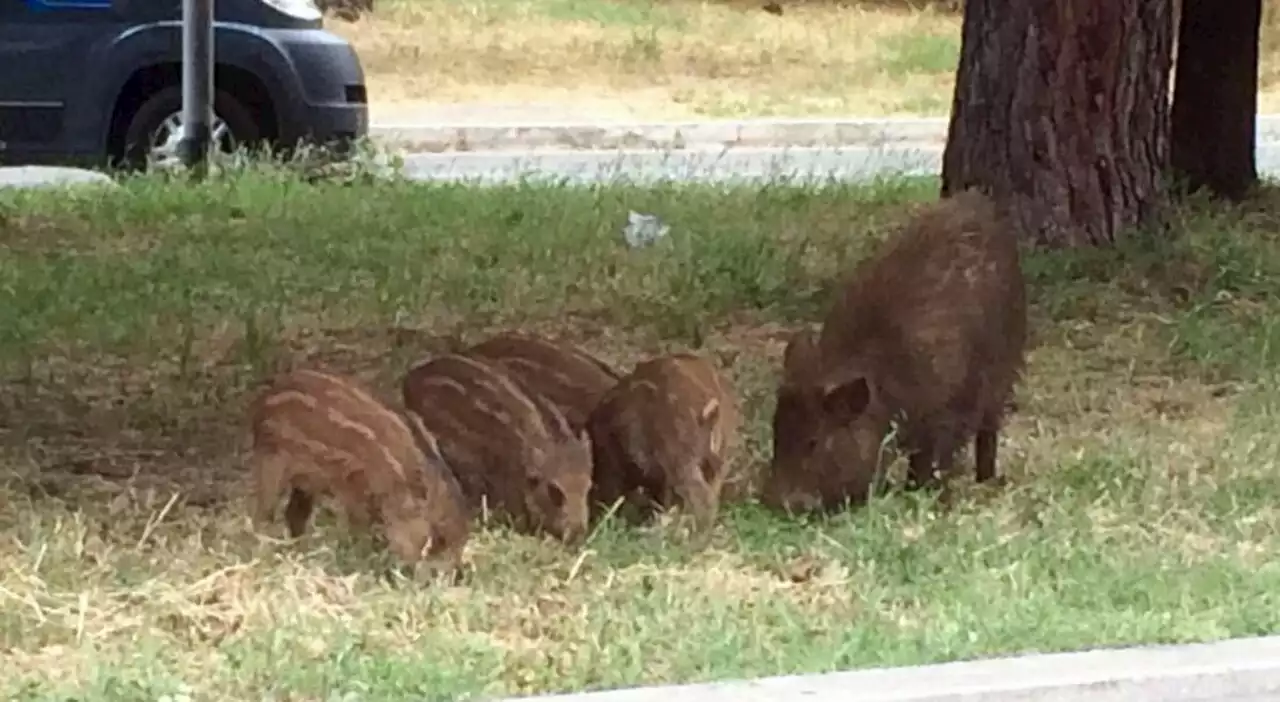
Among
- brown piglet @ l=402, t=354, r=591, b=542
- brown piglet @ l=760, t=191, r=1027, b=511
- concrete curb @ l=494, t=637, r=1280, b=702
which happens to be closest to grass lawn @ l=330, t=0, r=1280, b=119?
brown piglet @ l=760, t=191, r=1027, b=511

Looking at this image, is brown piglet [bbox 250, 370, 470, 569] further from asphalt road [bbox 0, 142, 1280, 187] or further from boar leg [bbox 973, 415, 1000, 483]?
asphalt road [bbox 0, 142, 1280, 187]

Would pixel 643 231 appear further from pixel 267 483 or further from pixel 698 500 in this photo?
pixel 267 483

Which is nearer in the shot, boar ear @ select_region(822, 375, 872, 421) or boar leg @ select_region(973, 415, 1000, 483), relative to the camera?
boar ear @ select_region(822, 375, 872, 421)

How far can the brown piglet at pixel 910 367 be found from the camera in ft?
18.9

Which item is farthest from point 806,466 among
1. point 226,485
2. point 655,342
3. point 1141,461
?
point 655,342

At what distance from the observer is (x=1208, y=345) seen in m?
7.69

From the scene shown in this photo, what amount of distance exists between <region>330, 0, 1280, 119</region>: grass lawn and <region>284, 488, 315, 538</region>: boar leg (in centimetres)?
1136

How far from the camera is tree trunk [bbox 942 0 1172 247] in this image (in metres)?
8.78

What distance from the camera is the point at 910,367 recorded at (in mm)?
5930

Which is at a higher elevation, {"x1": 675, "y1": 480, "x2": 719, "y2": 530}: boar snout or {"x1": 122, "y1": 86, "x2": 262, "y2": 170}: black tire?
{"x1": 122, "y1": 86, "x2": 262, "y2": 170}: black tire

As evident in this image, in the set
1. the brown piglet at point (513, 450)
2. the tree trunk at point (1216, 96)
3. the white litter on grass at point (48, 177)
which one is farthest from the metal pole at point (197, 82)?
the brown piglet at point (513, 450)

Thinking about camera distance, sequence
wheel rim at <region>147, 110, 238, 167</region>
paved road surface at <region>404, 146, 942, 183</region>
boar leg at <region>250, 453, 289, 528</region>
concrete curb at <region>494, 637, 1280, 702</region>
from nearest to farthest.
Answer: concrete curb at <region>494, 637, 1280, 702</region> < boar leg at <region>250, 453, 289, 528</region> < wheel rim at <region>147, 110, 238, 167</region> < paved road surface at <region>404, 146, 942, 183</region>

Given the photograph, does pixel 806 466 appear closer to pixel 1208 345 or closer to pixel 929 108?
pixel 1208 345

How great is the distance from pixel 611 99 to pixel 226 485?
40.1 feet
